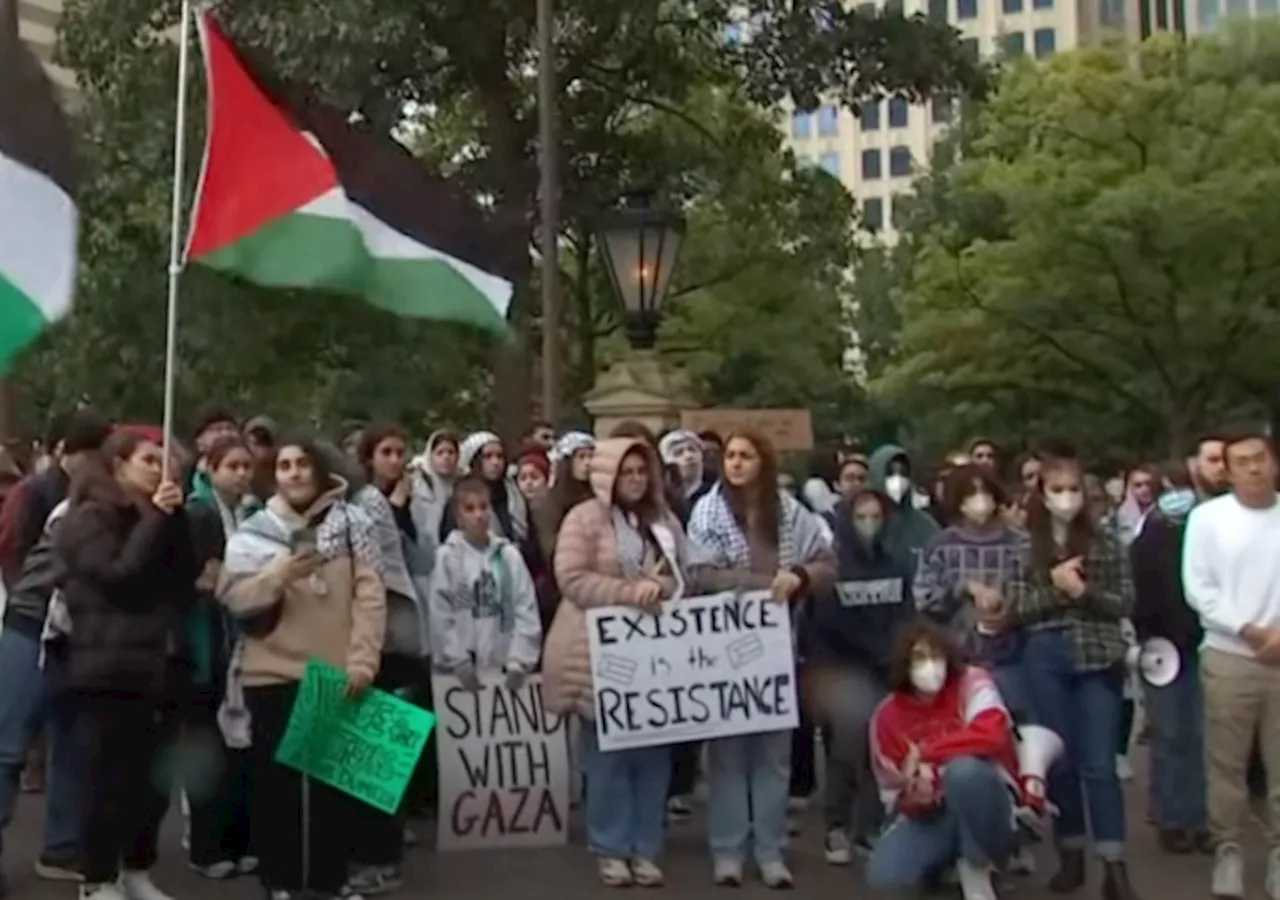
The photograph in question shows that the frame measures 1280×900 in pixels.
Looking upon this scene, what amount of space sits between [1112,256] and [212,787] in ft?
91.5

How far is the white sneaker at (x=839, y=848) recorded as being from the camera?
9.17 metres

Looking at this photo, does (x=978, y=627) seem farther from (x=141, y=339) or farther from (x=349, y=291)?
(x=141, y=339)

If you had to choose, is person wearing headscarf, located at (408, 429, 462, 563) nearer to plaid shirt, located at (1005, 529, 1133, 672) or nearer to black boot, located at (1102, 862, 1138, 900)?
plaid shirt, located at (1005, 529, 1133, 672)

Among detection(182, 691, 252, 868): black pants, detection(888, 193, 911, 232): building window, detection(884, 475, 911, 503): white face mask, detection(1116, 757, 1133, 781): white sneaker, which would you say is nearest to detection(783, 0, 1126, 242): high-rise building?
detection(888, 193, 911, 232): building window

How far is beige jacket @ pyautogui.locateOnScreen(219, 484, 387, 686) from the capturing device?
7.64 meters

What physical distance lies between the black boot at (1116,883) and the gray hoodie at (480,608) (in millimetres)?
2661

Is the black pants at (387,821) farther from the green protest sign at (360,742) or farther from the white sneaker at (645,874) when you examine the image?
the white sneaker at (645,874)

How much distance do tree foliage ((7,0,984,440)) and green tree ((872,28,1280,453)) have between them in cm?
1458

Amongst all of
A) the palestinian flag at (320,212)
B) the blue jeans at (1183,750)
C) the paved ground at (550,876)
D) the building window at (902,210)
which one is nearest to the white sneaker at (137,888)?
the paved ground at (550,876)

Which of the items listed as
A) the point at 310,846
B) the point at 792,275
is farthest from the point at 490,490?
the point at 792,275

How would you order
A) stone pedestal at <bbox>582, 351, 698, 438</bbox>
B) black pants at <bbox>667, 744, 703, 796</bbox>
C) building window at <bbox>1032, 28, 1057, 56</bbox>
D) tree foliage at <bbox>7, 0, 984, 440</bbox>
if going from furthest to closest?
building window at <bbox>1032, 28, 1057, 56</bbox>, tree foliage at <bbox>7, 0, 984, 440</bbox>, stone pedestal at <bbox>582, 351, 698, 438</bbox>, black pants at <bbox>667, 744, 703, 796</bbox>

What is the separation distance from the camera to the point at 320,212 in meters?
8.38

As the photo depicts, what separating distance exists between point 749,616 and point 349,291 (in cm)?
224

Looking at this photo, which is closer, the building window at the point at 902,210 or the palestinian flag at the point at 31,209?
the palestinian flag at the point at 31,209
